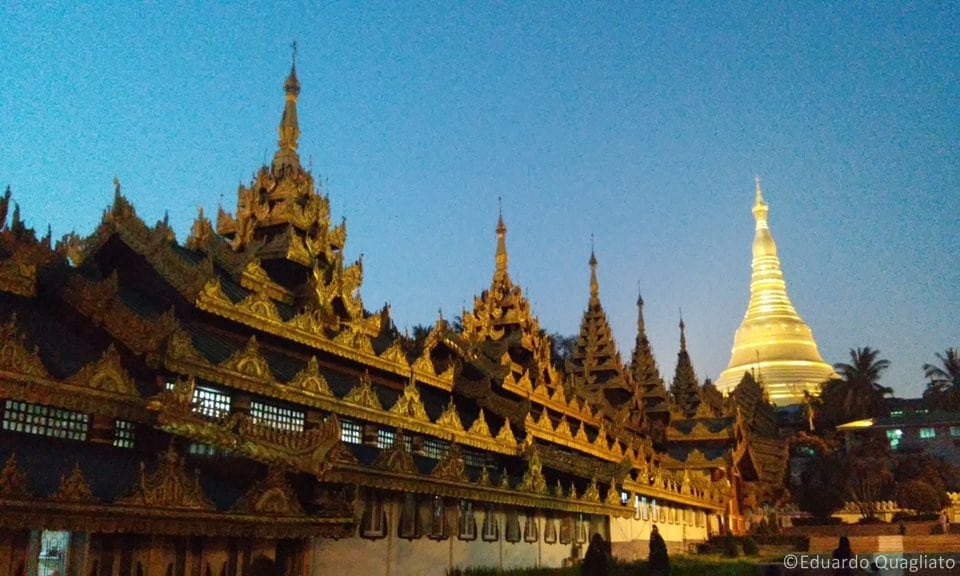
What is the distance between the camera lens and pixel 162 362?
16.5 metres

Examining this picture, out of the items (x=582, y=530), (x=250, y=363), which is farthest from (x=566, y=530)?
(x=250, y=363)

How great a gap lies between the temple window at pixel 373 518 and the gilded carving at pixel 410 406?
3.38 m

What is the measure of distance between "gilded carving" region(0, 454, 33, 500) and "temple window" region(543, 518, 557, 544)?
18.4 meters

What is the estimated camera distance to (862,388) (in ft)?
297

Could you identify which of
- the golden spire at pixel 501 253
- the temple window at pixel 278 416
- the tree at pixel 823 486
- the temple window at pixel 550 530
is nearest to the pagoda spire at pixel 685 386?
the tree at pixel 823 486

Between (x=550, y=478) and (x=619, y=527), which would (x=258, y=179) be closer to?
(x=550, y=478)

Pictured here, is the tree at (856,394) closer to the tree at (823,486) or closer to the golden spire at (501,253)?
the tree at (823,486)

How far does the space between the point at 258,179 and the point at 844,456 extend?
59.7 meters

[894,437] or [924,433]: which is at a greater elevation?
[924,433]

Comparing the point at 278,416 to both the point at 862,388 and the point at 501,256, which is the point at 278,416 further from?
the point at 862,388

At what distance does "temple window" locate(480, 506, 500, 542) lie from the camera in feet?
77.5

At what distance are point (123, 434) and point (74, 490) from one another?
13.1 feet

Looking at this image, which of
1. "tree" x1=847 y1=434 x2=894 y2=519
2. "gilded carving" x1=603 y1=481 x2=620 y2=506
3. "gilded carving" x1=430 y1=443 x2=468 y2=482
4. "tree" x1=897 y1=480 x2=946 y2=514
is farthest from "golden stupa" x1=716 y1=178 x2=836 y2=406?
"gilded carving" x1=430 y1=443 x2=468 y2=482

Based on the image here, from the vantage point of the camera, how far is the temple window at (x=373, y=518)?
18812mm
